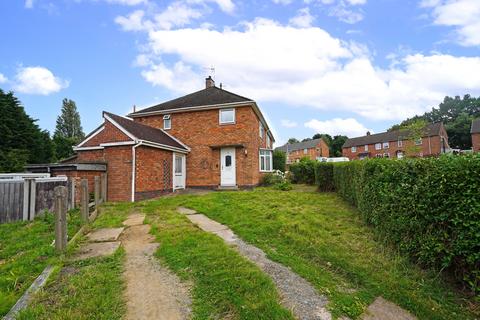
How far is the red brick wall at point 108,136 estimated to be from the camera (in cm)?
1153

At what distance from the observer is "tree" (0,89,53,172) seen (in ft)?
66.5

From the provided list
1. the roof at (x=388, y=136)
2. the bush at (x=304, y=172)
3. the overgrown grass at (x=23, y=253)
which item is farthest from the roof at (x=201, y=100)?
the roof at (x=388, y=136)

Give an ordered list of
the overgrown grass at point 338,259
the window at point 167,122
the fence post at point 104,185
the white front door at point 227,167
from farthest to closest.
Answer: the window at point 167,122 → the white front door at point 227,167 → the fence post at point 104,185 → the overgrown grass at point 338,259

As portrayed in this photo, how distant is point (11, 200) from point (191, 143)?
10036 millimetres

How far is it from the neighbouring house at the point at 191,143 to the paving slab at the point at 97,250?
23.0 feet

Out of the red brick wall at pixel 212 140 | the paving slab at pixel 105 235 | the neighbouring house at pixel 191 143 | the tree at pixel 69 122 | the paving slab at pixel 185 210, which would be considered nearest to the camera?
the paving slab at pixel 105 235

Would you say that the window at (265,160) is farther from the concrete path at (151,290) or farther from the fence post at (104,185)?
the concrete path at (151,290)

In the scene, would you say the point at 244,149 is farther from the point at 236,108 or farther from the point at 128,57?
the point at 128,57

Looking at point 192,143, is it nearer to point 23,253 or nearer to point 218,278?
point 23,253

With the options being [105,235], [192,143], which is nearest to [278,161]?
[192,143]

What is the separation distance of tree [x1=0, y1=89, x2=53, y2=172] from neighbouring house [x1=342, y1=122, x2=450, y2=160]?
4915 centimetres

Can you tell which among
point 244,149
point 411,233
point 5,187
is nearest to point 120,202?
point 5,187

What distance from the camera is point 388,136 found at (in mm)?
55250

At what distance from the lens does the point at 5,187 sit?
7145 mm
